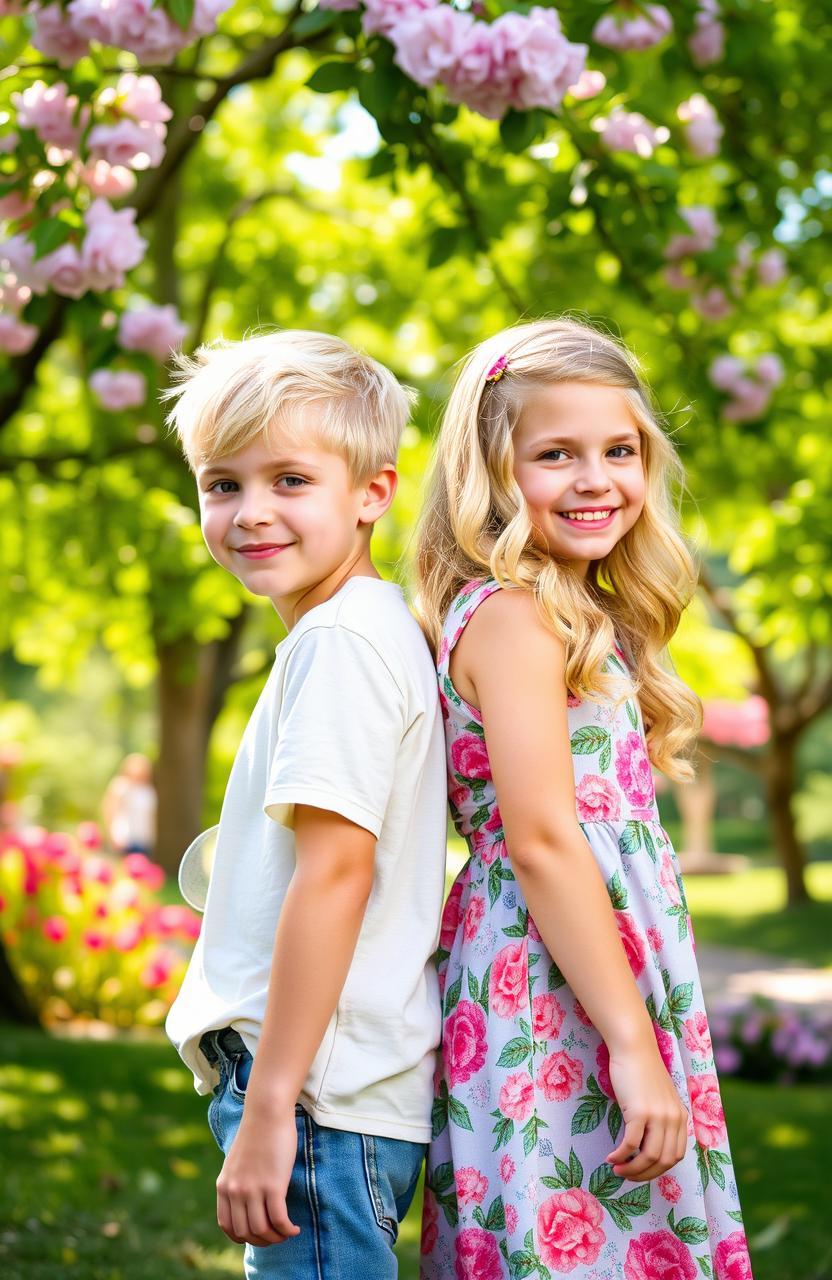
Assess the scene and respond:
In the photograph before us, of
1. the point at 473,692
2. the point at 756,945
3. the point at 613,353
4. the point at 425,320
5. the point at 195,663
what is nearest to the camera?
the point at 473,692

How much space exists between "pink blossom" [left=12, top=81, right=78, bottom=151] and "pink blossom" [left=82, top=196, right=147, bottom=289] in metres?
0.17

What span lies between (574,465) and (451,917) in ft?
2.26

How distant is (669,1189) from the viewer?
1932 millimetres

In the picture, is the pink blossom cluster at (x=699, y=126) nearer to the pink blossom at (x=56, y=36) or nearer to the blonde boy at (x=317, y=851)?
the pink blossom at (x=56, y=36)

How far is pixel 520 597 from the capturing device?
6.43 ft

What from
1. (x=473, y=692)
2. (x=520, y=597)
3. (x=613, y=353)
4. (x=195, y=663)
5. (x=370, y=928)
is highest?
(x=613, y=353)

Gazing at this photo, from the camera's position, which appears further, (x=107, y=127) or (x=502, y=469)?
(x=107, y=127)

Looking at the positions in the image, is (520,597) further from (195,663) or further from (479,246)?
(195,663)

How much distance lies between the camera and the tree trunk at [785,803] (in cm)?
1371

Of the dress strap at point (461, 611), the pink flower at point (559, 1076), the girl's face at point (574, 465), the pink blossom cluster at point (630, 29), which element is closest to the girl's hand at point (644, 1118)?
the pink flower at point (559, 1076)

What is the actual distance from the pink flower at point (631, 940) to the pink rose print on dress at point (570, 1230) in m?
0.31

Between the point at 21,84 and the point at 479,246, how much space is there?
1.33 m

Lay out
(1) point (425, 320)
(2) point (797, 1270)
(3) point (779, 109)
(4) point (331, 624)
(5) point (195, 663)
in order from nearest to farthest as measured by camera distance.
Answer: (4) point (331, 624) → (2) point (797, 1270) → (3) point (779, 109) → (1) point (425, 320) → (5) point (195, 663)

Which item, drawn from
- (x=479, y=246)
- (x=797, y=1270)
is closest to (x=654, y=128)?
(x=479, y=246)
